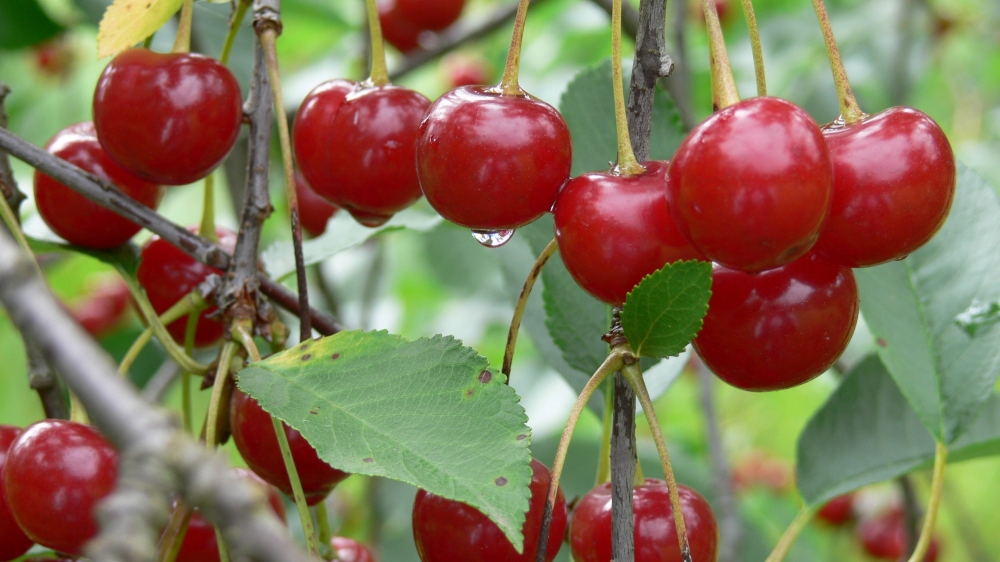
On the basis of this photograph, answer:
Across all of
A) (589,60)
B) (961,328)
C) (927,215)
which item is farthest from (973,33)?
(927,215)

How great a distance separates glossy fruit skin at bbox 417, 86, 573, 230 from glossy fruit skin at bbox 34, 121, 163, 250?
416mm

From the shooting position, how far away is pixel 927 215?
0.64 metres

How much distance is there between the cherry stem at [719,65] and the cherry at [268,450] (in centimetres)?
43

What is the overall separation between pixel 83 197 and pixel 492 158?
0.48 m

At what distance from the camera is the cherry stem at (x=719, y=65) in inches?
24.4

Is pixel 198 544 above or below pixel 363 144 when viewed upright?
below

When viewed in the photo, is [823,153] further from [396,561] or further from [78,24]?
[78,24]

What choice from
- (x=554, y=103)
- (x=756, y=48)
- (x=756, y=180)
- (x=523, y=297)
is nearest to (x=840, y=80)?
(x=756, y=48)

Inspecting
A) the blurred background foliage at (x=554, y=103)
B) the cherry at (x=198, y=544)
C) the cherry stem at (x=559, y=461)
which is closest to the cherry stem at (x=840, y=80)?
the cherry stem at (x=559, y=461)

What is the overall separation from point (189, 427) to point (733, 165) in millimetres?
601

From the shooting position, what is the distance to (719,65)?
0.63 meters

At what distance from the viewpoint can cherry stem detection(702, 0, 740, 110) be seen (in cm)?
62

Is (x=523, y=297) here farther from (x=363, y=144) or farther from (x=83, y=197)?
(x=83, y=197)

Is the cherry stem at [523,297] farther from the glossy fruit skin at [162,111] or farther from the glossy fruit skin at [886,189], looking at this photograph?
the glossy fruit skin at [162,111]
